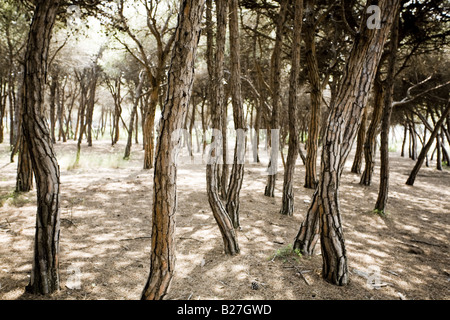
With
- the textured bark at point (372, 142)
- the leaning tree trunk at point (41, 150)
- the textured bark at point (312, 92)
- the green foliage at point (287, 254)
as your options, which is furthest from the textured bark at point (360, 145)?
the leaning tree trunk at point (41, 150)

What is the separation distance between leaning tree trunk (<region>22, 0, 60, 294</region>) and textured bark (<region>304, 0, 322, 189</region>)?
6380 mm

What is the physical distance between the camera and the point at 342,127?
11.3ft

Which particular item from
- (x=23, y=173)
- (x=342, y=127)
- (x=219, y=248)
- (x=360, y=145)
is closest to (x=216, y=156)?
(x=219, y=248)

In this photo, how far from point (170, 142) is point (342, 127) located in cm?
213

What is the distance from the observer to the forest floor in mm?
3482

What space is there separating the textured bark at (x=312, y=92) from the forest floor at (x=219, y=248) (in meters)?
0.81

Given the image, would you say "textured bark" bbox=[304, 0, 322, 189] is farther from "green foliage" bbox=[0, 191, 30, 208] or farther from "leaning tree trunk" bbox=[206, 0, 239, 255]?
"green foliage" bbox=[0, 191, 30, 208]

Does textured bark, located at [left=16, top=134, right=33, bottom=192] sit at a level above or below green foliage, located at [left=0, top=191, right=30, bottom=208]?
above

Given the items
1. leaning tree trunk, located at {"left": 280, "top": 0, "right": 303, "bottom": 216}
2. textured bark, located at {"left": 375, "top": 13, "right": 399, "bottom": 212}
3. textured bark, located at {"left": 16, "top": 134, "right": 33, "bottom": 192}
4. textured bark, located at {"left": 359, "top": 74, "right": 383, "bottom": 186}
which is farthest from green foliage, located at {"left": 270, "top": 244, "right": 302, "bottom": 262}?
textured bark, located at {"left": 359, "top": 74, "right": 383, "bottom": 186}

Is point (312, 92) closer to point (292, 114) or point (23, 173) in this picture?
point (292, 114)

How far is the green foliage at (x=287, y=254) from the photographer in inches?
166
